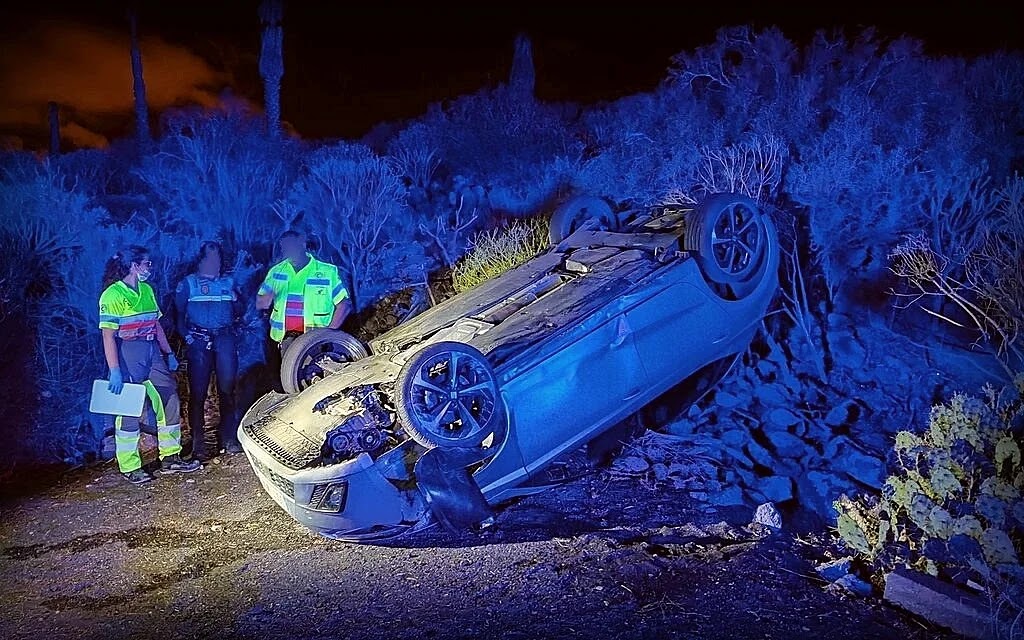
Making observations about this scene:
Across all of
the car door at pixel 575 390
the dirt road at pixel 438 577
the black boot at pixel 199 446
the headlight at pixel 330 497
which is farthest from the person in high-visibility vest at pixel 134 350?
the car door at pixel 575 390

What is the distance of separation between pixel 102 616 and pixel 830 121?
31.1 ft

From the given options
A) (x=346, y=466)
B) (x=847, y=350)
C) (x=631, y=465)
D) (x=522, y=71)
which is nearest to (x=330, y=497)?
(x=346, y=466)

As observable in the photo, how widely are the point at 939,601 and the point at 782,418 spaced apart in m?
2.53

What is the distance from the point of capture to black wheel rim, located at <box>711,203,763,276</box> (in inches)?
222

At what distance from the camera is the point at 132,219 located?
10.2 m

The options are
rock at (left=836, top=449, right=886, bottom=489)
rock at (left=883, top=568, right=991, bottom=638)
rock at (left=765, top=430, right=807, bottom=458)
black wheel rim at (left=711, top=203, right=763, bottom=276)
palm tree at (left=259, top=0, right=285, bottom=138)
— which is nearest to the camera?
rock at (left=883, top=568, right=991, bottom=638)

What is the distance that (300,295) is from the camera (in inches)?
262

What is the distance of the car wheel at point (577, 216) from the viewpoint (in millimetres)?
6715

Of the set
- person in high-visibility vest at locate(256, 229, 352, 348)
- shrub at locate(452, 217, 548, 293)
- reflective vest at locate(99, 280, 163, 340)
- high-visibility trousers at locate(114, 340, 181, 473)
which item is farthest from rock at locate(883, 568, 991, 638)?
shrub at locate(452, 217, 548, 293)

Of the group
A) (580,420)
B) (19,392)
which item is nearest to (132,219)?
(19,392)

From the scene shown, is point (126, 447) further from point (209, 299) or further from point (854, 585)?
point (854, 585)

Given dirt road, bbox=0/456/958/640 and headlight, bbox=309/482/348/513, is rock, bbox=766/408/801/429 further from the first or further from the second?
headlight, bbox=309/482/348/513

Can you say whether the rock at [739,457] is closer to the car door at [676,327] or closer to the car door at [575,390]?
the car door at [676,327]

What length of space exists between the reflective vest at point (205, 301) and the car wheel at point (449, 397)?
2.85 meters
